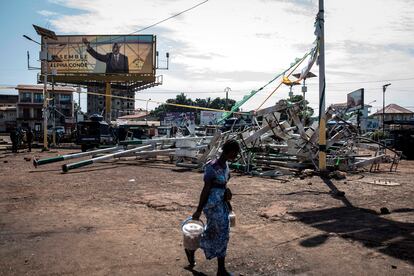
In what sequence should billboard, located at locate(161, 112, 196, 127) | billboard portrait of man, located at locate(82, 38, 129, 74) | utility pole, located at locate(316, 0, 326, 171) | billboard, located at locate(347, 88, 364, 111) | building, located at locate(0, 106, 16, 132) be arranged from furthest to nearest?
building, located at locate(0, 106, 16, 132) < billboard portrait of man, located at locate(82, 38, 129, 74) < billboard, located at locate(161, 112, 196, 127) < billboard, located at locate(347, 88, 364, 111) < utility pole, located at locate(316, 0, 326, 171)

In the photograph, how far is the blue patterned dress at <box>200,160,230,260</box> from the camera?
14.0 ft

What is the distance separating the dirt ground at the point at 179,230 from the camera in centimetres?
450

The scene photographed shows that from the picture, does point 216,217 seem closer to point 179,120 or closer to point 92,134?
point 92,134

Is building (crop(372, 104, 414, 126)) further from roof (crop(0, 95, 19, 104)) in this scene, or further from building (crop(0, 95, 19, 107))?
roof (crop(0, 95, 19, 104))

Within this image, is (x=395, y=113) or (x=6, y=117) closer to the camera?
(x=395, y=113)

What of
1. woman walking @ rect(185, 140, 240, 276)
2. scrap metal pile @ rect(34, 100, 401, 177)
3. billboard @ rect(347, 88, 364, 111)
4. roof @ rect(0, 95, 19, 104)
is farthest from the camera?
roof @ rect(0, 95, 19, 104)

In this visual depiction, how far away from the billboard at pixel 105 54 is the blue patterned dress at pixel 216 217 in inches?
1617

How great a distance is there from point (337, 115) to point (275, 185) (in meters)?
4.35

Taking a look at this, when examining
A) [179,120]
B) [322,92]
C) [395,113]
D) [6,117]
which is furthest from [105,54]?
[395,113]

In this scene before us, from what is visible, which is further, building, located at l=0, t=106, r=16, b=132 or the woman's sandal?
building, located at l=0, t=106, r=16, b=132

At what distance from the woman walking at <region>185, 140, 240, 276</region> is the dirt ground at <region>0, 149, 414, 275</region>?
0.29 m

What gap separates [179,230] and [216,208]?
188cm

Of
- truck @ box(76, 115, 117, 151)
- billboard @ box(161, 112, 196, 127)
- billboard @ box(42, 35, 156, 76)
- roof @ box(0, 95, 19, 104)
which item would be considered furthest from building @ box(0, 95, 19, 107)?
truck @ box(76, 115, 117, 151)

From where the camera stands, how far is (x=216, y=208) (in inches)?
→ 169
